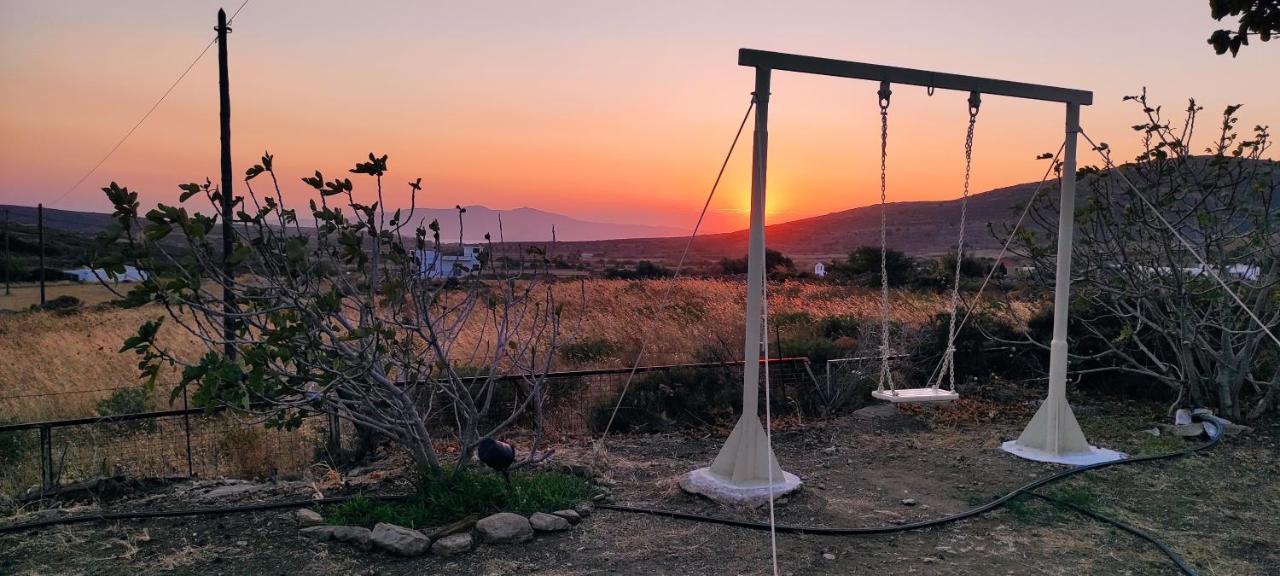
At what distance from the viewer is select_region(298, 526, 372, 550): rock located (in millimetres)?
4484

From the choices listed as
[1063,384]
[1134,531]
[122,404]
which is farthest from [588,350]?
[1134,531]

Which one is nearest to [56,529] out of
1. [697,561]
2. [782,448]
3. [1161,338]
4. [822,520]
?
[697,561]

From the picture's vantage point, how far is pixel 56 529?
4.71 m

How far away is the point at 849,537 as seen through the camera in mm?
Answer: 4672

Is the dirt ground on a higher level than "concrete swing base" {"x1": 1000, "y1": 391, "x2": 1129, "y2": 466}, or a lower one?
lower

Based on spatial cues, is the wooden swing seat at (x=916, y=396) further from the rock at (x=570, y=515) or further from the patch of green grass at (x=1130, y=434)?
the rock at (x=570, y=515)

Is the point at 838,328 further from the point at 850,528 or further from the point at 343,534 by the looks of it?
the point at 343,534

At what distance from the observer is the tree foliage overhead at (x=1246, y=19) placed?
3248 millimetres

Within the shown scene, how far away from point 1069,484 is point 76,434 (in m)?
8.22

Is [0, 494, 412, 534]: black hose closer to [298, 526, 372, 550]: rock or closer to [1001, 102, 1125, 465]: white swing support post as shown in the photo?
[298, 526, 372, 550]: rock

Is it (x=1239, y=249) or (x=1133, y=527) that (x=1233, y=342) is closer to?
(x=1239, y=249)

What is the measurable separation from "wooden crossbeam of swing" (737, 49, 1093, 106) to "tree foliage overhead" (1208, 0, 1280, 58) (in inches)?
85.7

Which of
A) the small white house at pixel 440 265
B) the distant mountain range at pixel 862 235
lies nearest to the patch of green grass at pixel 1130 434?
the small white house at pixel 440 265

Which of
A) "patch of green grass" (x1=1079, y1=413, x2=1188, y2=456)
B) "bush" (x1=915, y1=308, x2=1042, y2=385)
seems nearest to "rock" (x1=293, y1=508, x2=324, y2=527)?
"patch of green grass" (x1=1079, y1=413, x2=1188, y2=456)
